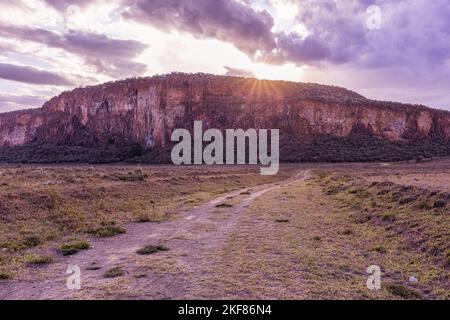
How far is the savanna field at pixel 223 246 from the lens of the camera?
827 cm

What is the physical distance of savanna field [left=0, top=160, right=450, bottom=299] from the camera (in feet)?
27.1

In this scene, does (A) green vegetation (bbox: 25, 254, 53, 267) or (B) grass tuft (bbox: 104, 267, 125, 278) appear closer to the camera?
(B) grass tuft (bbox: 104, 267, 125, 278)

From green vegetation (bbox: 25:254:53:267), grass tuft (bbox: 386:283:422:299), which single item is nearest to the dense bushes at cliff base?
green vegetation (bbox: 25:254:53:267)

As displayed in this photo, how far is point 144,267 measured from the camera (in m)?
9.69

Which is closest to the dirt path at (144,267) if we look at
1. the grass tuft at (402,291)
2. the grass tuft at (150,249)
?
the grass tuft at (150,249)

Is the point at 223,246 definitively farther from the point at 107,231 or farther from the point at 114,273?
the point at 107,231

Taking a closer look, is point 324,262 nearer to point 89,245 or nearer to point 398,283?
point 398,283

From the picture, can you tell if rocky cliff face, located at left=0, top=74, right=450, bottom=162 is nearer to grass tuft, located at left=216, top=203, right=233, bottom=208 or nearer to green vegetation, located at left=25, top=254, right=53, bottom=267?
grass tuft, located at left=216, top=203, right=233, bottom=208

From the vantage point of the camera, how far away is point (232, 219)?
17.0 m

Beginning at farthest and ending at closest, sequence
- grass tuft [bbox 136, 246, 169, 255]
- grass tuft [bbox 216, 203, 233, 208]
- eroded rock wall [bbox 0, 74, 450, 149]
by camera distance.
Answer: eroded rock wall [bbox 0, 74, 450, 149] < grass tuft [bbox 216, 203, 233, 208] < grass tuft [bbox 136, 246, 169, 255]

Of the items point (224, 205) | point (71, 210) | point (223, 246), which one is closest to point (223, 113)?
point (224, 205)

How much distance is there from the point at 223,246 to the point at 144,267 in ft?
9.27

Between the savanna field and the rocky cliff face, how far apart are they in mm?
73789

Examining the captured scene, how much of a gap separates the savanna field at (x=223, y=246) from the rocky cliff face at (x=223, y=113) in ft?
242
